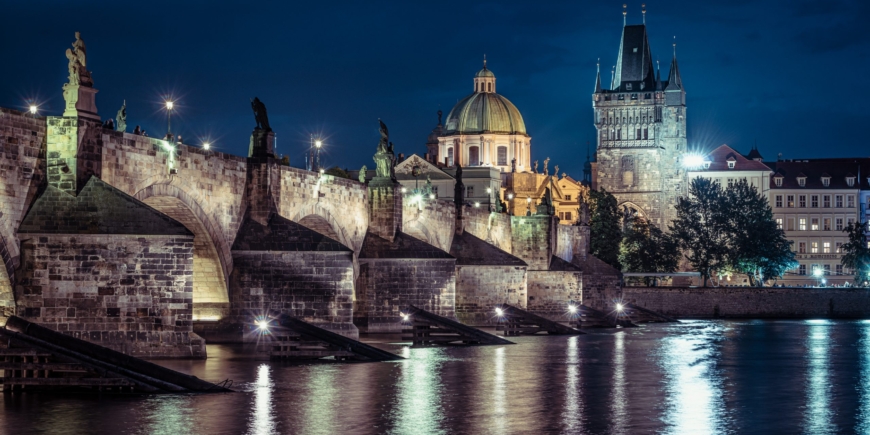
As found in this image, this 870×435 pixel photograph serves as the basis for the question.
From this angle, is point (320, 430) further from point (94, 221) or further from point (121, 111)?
point (121, 111)

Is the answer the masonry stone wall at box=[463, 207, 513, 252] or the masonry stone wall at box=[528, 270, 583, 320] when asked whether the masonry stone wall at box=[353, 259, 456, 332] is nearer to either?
the masonry stone wall at box=[463, 207, 513, 252]

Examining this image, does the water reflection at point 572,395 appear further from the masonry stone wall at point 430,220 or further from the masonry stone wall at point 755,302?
the masonry stone wall at point 755,302

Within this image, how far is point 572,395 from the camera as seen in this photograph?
27250 millimetres

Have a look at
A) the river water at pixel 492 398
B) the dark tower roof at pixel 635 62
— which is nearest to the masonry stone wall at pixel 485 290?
the river water at pixel 492 398

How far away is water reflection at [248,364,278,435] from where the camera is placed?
2121cm

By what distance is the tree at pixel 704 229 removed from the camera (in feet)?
329

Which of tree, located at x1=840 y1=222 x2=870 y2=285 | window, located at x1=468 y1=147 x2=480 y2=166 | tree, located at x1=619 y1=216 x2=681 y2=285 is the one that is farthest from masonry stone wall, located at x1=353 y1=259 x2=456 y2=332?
window, located at x1=468 y1=147 x2=480 y2=166

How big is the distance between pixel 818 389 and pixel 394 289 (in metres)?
20.1

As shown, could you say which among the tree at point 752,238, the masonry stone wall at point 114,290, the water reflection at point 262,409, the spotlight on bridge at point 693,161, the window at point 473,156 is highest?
the window at point 473,156

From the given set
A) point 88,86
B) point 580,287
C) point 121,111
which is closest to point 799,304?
point 580,287

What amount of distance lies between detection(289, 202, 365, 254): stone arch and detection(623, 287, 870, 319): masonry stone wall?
142ft

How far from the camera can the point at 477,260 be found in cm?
5844

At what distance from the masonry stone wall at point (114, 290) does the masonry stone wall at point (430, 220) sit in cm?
2366

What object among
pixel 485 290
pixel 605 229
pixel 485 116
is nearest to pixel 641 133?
pixel 485 116
